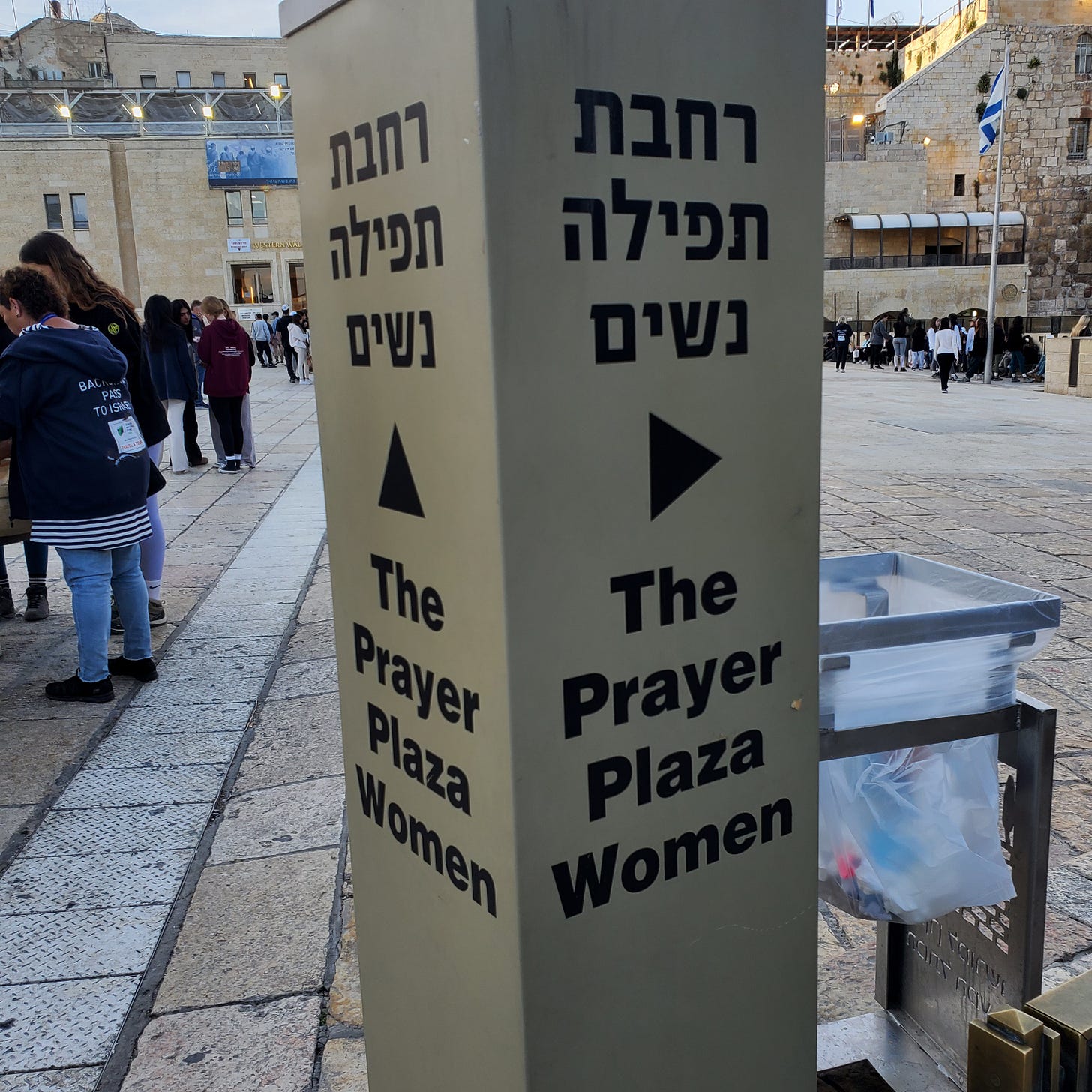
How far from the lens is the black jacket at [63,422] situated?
344 cm

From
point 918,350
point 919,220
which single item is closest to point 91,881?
point 918,350

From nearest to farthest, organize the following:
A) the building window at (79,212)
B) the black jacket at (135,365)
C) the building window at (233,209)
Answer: the black jacket at (135,365)
the building window at (79,212)
the building window at (233,209)

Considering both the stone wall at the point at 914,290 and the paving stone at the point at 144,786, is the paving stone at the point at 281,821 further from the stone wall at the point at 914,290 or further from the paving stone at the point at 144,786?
the stone wall at the point at 914,290

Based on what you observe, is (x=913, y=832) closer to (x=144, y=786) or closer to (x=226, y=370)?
(x=144, y=786)

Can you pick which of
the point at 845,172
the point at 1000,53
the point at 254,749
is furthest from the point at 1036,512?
the point at 1000,53

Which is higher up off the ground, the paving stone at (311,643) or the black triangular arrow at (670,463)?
the black triangular arrow at (670,463)

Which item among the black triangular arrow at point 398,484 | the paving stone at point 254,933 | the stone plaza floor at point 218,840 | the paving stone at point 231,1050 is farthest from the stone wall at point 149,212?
the black triangular arrow at point 398,484

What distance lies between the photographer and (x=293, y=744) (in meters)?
3.35

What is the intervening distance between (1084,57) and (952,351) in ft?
91.4

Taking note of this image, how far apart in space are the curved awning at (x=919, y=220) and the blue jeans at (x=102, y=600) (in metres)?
38.5

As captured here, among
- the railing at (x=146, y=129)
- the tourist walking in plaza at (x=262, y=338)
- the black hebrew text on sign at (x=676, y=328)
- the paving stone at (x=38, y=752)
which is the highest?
the railing at (x=146, y=129)

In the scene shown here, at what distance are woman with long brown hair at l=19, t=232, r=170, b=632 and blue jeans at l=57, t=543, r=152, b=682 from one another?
442 millimetres

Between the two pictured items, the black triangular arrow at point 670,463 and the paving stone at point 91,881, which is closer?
the black triangular arrow at point 670,463

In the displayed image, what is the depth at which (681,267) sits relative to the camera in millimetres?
1042
